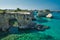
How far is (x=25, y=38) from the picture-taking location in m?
18.3

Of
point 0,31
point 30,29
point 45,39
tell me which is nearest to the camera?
point 45,39

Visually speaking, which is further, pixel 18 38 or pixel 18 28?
pixel 18 28

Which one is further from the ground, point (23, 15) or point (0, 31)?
point (23, 15)

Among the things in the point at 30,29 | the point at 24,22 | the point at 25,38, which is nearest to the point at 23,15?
the point at 24,22

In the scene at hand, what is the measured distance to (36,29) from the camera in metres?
24.3

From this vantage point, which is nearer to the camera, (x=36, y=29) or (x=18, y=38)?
(x=18, y=38)

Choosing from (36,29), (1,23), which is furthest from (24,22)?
(1,23)

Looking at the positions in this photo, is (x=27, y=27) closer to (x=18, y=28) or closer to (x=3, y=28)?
(x=18, y=28)

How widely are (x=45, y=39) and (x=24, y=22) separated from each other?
321 inches

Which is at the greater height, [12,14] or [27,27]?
[12,14]

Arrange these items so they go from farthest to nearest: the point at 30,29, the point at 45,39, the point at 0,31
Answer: the point at 30,29
the point at 0,31
the point at 45,39

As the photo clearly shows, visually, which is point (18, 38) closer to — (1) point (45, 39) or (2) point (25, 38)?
(2) point (25, 38)

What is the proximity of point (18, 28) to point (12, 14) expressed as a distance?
2795mm

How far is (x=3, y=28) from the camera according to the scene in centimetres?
2156
